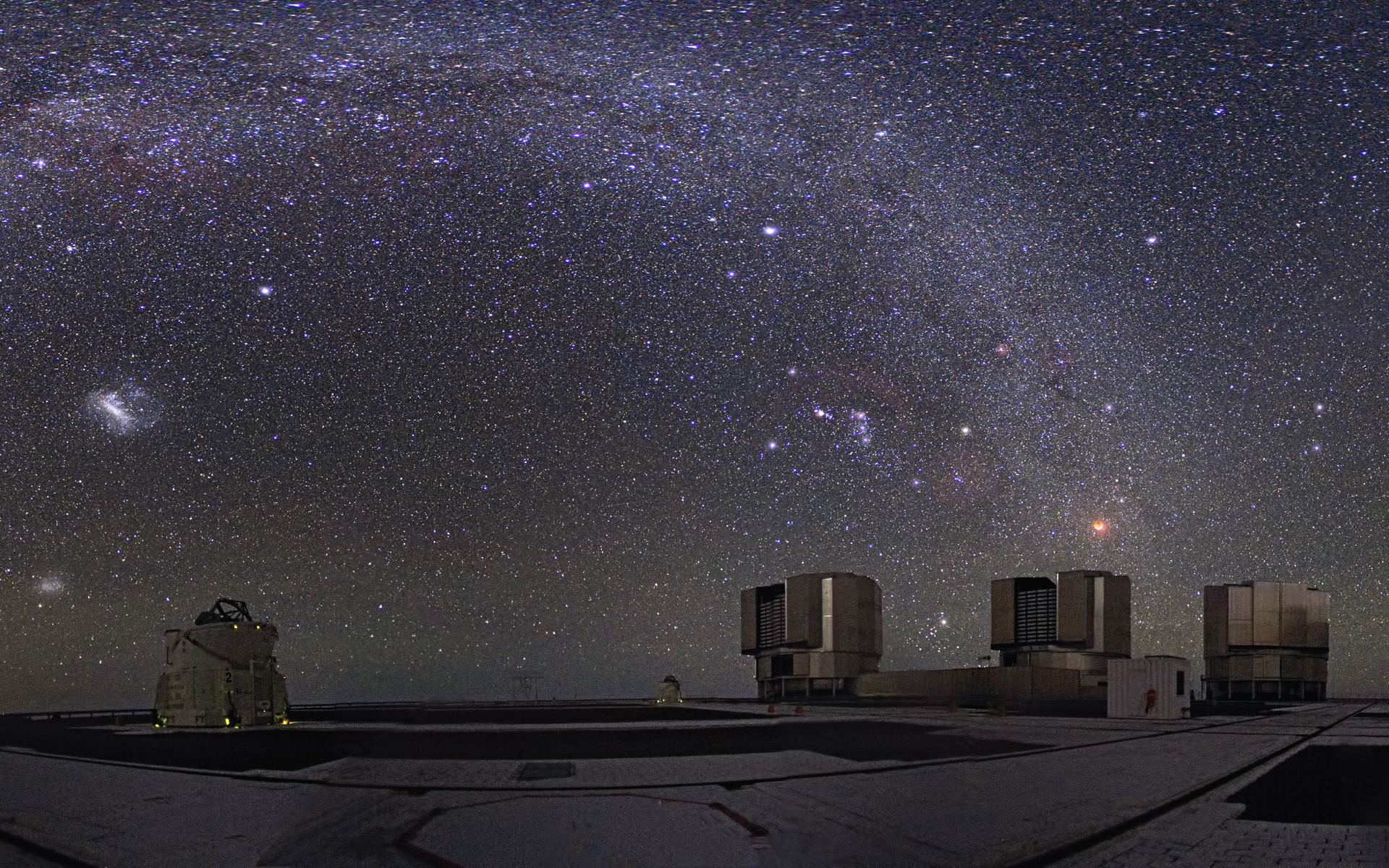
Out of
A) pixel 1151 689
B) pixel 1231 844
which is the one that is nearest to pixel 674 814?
pixel 1231 844

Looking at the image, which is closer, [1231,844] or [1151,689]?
[1231,844]

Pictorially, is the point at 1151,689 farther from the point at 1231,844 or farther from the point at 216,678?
the point at 216,678

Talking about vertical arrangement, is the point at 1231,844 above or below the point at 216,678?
above

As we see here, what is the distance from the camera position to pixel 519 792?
619 inches

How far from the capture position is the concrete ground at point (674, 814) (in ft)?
35.4

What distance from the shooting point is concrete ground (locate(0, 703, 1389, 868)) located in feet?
35.4

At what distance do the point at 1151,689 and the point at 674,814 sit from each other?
1332 inches

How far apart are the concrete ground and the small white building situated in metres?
19.9

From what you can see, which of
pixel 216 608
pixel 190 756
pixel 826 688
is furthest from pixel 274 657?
pixel 826 688

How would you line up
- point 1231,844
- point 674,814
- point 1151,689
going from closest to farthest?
1. point 1231,844
2. point 674,814
3. point 1151,689

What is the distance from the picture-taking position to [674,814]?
1327 cm

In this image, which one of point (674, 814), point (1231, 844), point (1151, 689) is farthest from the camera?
point (1151, 689)

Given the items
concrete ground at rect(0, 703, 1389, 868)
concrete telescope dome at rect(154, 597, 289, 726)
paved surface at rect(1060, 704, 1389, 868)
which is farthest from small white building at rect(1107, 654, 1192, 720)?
concrete telescope dome at rect(154, 597, 289, 726)

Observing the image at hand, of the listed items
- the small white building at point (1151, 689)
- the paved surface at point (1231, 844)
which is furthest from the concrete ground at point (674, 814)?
the small white building at point (1151, 689)
